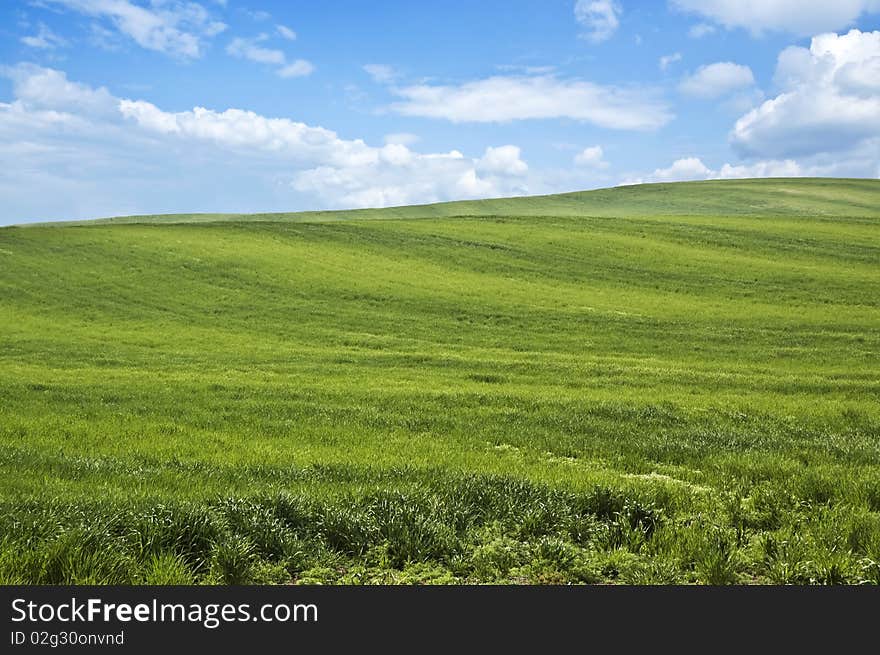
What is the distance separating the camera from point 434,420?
46.6 feet

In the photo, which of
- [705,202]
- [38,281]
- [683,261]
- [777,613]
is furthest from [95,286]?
[705,202]

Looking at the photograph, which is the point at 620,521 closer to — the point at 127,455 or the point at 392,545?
the point at 392,545

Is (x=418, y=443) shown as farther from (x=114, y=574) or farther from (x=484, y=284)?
(x=484, y=284)

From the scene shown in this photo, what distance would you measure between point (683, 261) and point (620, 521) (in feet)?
157

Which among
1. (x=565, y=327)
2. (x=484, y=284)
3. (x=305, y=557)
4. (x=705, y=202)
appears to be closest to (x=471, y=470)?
(x=305, y=557)

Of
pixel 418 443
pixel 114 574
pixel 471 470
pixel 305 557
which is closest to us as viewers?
pixel 114 574

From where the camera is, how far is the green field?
6.05 m

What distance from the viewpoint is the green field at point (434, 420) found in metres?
6.05

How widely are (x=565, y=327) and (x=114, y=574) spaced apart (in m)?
28.9

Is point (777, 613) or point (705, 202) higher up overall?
point (705, 202)

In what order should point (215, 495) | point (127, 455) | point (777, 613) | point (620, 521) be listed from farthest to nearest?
point (127, 455), point (215, 495), point (620, 521), point (777, 613)

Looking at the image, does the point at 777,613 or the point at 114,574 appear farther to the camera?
the point at 114,574

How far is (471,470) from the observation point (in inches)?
364

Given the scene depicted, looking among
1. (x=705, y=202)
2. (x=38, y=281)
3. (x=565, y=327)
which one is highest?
A: (x=705, y=202)
